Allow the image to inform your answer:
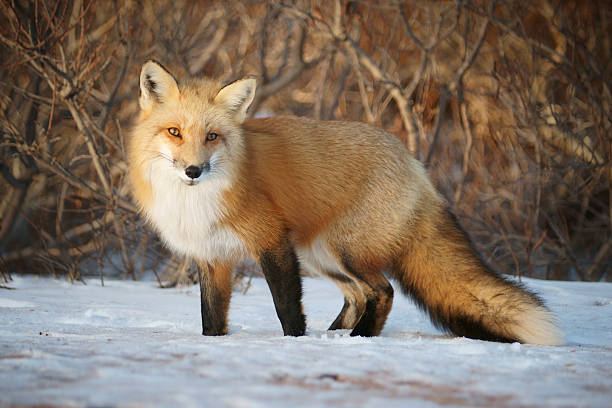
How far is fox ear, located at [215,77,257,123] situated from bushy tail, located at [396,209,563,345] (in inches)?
52.3

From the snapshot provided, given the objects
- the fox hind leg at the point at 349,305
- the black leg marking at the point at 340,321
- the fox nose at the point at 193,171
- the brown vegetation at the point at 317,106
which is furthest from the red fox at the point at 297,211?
the brown vegetation at the point at 317,106

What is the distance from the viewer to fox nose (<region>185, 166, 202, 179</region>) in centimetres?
302

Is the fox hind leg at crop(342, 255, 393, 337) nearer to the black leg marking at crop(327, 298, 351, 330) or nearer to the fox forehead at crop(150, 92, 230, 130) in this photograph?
the black leg marking at crop(327, 298, 351, 330)

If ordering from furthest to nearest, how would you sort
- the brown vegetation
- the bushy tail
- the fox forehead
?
the brown vegetation < the fox forehead < the bushy tail

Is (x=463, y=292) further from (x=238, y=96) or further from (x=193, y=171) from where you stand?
(x=238, y=96)

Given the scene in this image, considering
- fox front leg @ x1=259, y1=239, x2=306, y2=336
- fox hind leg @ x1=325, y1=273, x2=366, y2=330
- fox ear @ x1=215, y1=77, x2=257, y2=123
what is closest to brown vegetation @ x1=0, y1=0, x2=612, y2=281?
fox ear @ x1=215, y1=77, x2=257, y2=123

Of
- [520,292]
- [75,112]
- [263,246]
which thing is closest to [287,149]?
[263,246]

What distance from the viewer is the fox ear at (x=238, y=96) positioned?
3.47 meters

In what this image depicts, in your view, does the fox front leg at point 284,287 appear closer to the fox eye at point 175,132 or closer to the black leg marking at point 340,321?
the black leg marking at point 340,321

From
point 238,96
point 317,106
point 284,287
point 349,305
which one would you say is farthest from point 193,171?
point 317,106

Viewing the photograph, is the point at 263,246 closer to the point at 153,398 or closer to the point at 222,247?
the point at 222,247

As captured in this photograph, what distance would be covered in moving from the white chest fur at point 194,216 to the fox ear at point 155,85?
0.49 m

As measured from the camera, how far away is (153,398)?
1.61m

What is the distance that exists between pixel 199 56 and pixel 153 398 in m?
7.33
